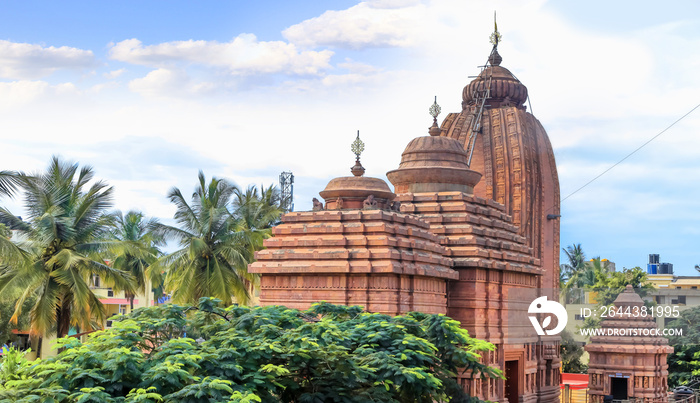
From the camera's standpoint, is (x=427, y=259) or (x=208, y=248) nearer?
(x=427, y=259)

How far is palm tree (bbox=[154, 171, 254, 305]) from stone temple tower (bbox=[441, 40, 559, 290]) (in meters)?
14.8

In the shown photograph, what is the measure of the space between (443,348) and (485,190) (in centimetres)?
2163

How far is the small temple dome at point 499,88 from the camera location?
41125mm

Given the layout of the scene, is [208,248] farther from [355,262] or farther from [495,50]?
[495,50]

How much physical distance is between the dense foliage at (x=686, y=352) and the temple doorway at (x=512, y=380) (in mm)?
11508

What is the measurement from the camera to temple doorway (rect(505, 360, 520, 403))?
2547 cm

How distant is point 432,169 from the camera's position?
27.5m

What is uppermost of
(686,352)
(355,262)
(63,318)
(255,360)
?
(355,262)

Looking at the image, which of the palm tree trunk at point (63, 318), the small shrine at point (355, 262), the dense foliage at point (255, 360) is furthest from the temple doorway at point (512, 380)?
the palm tree trunk at point (63, 318)

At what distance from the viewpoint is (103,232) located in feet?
80.0

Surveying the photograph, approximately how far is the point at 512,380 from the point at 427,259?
662 cm

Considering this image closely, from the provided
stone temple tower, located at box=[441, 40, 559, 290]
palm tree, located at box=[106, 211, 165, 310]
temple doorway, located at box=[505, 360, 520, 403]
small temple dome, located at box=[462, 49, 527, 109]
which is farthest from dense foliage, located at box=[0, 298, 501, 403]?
small temple dome, located at box=[462, 49, 527, 109]

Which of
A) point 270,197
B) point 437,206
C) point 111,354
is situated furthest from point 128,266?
point 111,354

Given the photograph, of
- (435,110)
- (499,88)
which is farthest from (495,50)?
(435,110)
